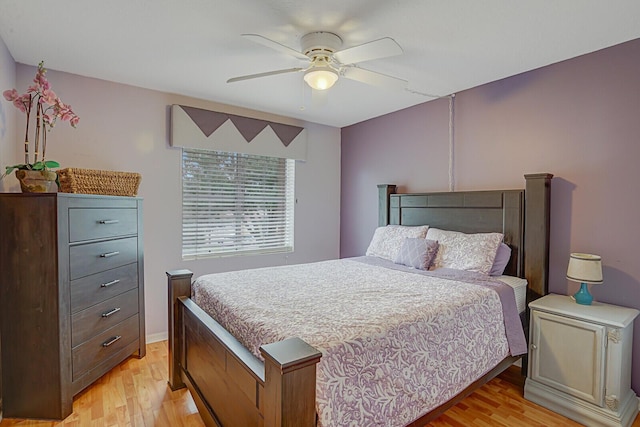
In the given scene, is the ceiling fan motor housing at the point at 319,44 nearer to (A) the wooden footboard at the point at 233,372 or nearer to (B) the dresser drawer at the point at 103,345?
(A) the wooden footboard at the point at 233,372

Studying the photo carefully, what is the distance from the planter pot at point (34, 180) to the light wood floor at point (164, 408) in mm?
1414

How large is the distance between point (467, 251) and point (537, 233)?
0.52 m

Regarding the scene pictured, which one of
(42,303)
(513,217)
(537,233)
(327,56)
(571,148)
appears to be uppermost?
(327,56)

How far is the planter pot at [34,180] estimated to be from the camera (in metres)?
2.05

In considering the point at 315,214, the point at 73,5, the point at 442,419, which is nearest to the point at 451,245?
the point at 442,419

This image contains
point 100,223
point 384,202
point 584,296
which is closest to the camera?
point 584,296

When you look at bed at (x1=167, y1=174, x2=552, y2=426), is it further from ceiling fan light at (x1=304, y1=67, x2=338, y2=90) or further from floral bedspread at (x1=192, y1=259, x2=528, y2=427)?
ceiling fan light at (x1=304, y1=67, x2=338, y2=90)

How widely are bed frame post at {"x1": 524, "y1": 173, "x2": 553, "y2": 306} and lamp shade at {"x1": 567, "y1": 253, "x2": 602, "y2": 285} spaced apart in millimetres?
304

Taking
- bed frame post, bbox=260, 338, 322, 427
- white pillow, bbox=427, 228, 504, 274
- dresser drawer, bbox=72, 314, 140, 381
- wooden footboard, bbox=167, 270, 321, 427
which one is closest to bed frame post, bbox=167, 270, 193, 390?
wooden footboard, bbox=167, 270, 321, 427

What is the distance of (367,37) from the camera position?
6.84 ft

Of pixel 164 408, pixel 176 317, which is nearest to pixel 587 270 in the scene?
pixel 176 317

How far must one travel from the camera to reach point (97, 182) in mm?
2443

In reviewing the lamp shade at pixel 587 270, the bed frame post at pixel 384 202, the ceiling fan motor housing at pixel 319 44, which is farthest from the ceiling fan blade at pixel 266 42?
the lamp shade at pixel 587 270

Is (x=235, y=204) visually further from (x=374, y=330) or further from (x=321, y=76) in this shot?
(x=374, y=330)
